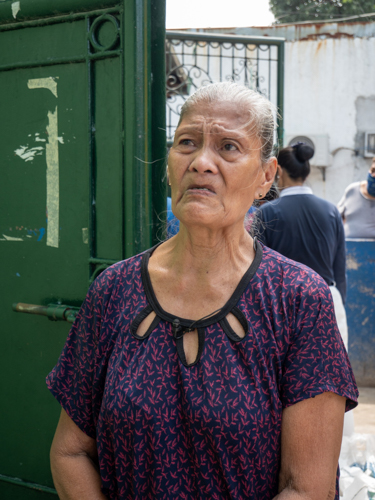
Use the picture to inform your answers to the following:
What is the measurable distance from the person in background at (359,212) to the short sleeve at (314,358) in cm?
489

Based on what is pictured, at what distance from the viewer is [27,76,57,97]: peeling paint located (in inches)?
89.2

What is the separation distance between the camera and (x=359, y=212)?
238 inches

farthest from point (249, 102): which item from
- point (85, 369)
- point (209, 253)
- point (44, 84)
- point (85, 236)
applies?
point (44, 84)

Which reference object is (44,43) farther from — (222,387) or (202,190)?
(222,387)

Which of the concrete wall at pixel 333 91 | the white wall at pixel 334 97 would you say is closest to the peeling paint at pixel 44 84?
the concrete wall at pixel 333 91

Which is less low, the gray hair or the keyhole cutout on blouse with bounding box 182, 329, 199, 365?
the gray hair

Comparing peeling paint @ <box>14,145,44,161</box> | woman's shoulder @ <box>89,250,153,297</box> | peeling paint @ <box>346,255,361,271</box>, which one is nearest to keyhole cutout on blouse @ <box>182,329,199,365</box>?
woman's shoulder @ <box>89,250,153,297</box>

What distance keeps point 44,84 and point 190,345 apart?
1.45 metres

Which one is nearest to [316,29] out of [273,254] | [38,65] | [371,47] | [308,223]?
[371,47]

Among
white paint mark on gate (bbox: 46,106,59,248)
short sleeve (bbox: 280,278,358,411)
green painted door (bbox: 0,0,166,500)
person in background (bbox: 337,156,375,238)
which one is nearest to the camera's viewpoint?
short sleeve (bbox: 280,278,358,411)

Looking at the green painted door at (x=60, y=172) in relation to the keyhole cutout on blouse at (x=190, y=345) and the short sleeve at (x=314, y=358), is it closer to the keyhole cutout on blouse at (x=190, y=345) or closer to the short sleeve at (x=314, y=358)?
the keyhole cutout on blouse at (x=190, y=345)

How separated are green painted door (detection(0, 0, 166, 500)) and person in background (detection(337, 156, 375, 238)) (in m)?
4.37

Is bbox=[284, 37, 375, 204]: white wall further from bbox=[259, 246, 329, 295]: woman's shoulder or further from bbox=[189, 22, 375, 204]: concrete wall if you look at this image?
bbox=[259, 246, 329, 295]: woman's shoulder

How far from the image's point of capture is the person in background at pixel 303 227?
386 cm
